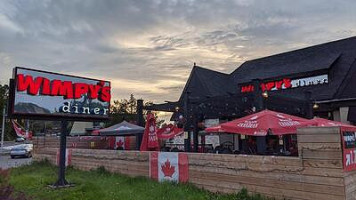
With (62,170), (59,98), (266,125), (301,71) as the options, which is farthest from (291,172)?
(301,71)

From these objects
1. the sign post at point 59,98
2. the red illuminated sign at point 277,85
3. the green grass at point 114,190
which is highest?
the red illuminated sign at point 277,85

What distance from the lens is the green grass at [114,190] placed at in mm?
7880

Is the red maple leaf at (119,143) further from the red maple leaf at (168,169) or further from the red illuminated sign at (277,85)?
the red maple leaf at (168,169)

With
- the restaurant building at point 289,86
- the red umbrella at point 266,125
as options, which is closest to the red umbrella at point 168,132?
the restaurant building at point 289,86

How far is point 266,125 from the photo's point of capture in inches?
360

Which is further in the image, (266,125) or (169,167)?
(169,167)

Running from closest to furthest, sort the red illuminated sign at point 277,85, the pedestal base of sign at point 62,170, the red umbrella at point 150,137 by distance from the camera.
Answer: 1. the pedestal base of sign at point 62,170
2. the red umbrella at point 150,137
3. the red illuminated sign at point 277,85

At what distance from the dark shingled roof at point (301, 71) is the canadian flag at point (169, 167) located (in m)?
6.62

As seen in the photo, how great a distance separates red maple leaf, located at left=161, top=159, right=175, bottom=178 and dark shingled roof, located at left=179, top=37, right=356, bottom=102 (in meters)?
6.77

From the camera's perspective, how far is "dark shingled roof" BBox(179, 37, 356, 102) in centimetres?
1731

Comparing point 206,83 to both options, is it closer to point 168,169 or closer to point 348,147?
point 168,169

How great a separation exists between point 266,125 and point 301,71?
1105 cm

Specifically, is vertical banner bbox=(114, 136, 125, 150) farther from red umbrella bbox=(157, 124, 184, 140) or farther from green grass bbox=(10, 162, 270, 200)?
green grass bbox=(10, 162, 270, 200)

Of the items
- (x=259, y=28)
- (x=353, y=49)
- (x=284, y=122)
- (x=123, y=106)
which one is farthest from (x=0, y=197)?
(x=123, y=106)
